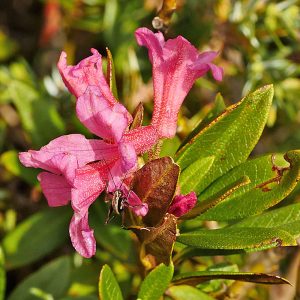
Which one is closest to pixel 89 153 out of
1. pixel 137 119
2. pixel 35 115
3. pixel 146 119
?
pixel 137 119

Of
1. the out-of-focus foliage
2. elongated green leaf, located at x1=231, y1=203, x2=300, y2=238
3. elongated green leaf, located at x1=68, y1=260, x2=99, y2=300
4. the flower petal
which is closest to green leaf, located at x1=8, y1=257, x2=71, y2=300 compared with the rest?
the out-of-focus foliage

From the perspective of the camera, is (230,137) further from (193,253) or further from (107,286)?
(107,286)

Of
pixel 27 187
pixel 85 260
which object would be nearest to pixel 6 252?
pixel 85 260

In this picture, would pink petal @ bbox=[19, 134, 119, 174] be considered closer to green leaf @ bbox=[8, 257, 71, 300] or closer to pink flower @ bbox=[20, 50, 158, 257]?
pink flower @ bbox=[20, 50, 158, 257]

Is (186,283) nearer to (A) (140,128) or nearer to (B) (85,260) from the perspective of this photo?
(A) (140,128)

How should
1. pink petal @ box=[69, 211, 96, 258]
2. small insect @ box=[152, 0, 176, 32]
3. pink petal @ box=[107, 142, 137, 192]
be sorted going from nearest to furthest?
pink petal @ box=[107, 142, 137, 192], pink petal @ box=[69, 211, 96, 258], small insect @ box=[152, 0, 176, 32]

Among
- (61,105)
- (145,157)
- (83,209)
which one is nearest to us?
(83,209)
